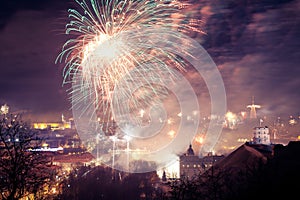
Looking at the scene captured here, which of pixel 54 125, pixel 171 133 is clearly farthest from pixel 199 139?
pixel 54 125

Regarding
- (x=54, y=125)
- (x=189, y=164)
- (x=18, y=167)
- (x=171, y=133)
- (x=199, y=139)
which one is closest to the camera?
(x=18, y=167)

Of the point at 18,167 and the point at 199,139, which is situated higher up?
the point at 199,139

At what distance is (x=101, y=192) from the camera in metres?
37.4

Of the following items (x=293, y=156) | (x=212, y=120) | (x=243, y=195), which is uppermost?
(x=212, y=120)

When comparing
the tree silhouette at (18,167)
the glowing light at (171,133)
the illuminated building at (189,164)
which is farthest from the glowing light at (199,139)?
the tree silhouette at (18,167)

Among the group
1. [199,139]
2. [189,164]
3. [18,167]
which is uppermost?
[199,139]

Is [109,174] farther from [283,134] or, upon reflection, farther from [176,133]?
[283,134]

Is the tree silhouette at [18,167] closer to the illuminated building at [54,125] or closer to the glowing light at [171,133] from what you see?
the glowing light at [171,133]

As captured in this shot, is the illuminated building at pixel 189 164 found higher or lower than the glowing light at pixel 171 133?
lower

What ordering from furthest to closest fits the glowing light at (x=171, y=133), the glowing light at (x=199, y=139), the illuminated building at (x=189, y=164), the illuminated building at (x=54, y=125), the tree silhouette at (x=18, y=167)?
the illuminated building at (x=54, y=125) < the glowing light at (x=171, y=133) < the glowing light at (x=199, y=139) < the illuminated building at (x=189, y=164) < the tree silhouette at (x=18, y=167)

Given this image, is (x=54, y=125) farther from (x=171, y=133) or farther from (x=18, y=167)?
(x=18, y=167)

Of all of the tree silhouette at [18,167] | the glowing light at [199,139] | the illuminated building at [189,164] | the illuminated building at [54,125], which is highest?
the illuminated building at [54,125]

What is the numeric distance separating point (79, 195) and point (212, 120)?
267ft

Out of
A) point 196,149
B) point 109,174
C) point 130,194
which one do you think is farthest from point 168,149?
point 130,194
